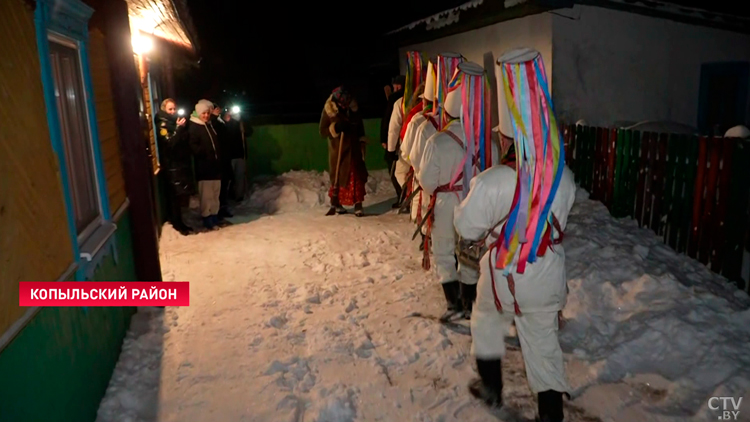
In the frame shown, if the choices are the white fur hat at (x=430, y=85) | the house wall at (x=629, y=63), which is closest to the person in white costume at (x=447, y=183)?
the white fur hat at (x=430, y=85)

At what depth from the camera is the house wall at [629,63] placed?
795 cm

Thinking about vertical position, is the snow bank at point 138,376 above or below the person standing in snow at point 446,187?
below

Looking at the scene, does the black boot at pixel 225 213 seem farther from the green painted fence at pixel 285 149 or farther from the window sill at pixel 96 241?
the window sill at pixel 96 241

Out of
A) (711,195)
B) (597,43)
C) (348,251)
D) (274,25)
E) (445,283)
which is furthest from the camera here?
(274,25)

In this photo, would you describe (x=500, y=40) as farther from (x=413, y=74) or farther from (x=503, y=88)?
(x=503, y=88)

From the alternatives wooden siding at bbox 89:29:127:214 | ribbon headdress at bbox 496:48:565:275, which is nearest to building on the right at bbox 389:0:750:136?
ribbon headdress at bbox 496:48:565:275

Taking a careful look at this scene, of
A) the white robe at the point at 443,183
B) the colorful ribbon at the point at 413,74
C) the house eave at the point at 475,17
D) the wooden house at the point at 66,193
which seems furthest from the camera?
the house eave at the point at 475,17

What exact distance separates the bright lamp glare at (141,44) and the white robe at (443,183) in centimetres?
480

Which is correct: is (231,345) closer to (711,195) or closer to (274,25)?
(711,195)

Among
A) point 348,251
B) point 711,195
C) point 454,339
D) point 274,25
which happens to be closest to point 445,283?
point 454,339

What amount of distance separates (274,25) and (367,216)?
17.9 metres

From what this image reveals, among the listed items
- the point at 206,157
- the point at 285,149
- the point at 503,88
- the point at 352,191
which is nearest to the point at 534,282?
the point at 503,88

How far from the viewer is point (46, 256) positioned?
8.20 feet

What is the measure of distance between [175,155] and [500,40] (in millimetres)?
5679
